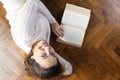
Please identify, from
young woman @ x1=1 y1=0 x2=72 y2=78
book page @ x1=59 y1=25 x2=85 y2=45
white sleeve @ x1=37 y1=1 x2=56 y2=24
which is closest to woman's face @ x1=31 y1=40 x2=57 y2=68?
young woman @ x1=1 y1=0 x2=72 y2=78

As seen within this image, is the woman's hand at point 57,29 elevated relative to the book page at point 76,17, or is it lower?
lower

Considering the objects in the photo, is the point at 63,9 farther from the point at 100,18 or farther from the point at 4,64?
the point at 4,64

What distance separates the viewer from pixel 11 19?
3.43 feet

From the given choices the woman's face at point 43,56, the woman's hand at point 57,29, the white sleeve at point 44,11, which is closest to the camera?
the woman's face at point 43,56

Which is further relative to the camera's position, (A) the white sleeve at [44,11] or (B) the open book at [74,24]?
(B) the open book at [74,24]

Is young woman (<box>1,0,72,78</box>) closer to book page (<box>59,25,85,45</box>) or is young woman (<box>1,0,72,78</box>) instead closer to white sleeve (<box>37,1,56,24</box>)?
white sleeve (<box>37,1,56,24</box>)

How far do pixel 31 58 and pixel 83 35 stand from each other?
1.26ft

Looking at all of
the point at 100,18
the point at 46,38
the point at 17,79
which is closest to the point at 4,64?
the point at 17,79

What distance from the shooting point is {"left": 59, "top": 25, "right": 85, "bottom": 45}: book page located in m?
1.31

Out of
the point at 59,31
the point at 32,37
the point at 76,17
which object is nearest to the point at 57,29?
the point at 59,31

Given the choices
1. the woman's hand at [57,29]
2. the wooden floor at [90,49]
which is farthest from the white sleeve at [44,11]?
the wooden floor at [90,49]

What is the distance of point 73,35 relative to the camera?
1312mm

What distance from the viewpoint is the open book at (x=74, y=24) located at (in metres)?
1.31

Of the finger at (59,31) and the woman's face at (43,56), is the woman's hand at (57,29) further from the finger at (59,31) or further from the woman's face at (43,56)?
the woman's face at (43,56)
